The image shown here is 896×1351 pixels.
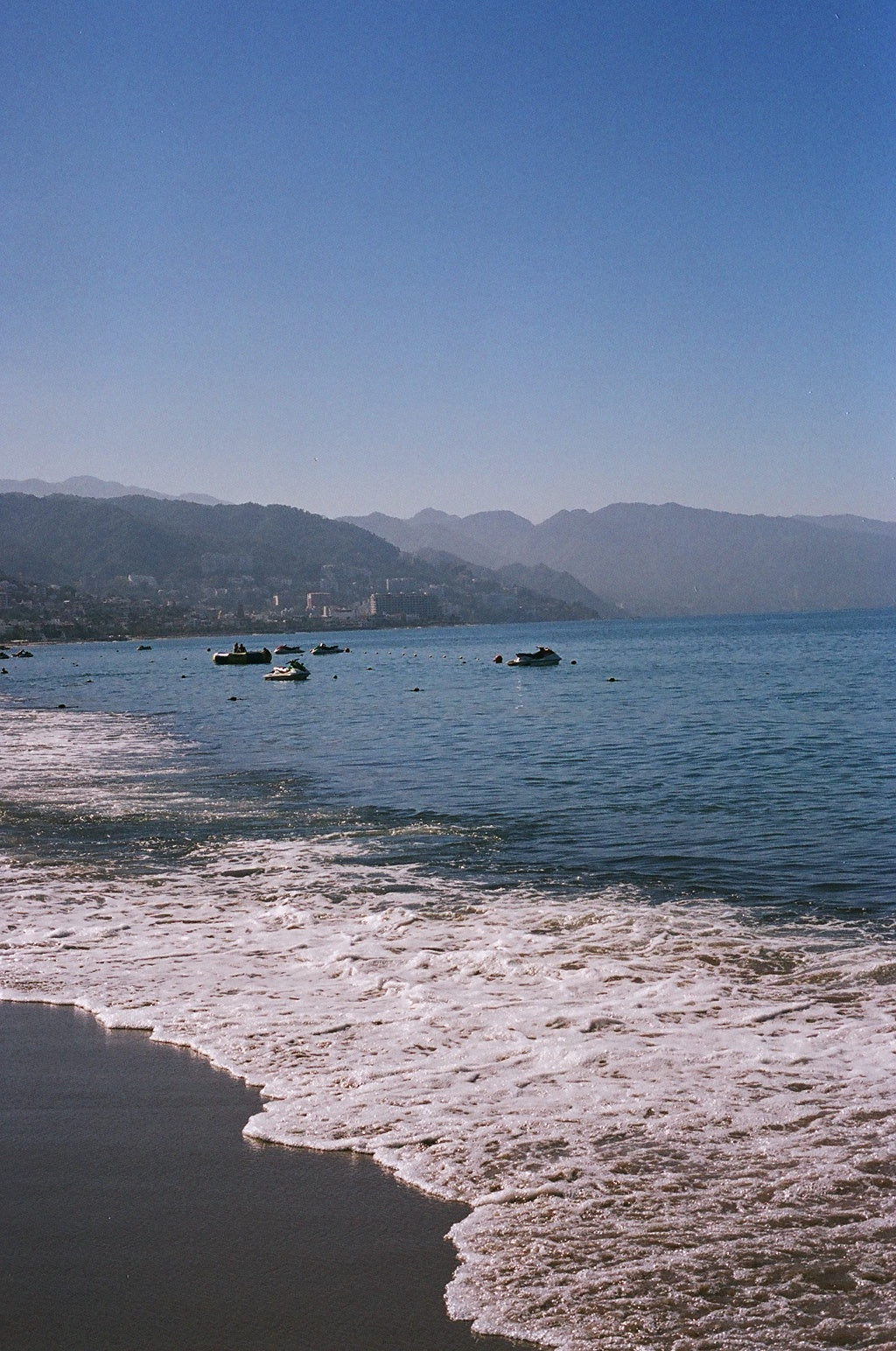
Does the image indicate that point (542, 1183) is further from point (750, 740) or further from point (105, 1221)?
point (750, 740)

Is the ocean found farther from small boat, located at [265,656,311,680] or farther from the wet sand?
small boat, located at [265,656,311,680]

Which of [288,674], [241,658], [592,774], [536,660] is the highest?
[536,660]

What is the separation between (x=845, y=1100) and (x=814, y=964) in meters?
2.99

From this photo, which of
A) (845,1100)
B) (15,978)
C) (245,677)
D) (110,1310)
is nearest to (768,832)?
(845,1100)

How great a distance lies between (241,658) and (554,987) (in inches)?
3343

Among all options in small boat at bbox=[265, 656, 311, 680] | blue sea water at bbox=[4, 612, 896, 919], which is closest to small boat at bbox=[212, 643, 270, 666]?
small boat at bbox=[265, 656, 311, 680]

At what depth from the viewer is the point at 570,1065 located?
696cm

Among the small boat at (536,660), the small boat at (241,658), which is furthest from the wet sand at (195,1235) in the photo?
the small boat at (241,658)

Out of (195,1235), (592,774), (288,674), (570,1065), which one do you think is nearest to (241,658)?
(288,674)

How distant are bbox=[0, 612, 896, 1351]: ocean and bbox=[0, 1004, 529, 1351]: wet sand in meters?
0.24

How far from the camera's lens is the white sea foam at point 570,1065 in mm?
4512

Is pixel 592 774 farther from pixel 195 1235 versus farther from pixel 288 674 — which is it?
pixel 288 674

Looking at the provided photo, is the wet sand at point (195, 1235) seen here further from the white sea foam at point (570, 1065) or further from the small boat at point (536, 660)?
the small boat at point (536, 660)

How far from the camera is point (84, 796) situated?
2012cm
